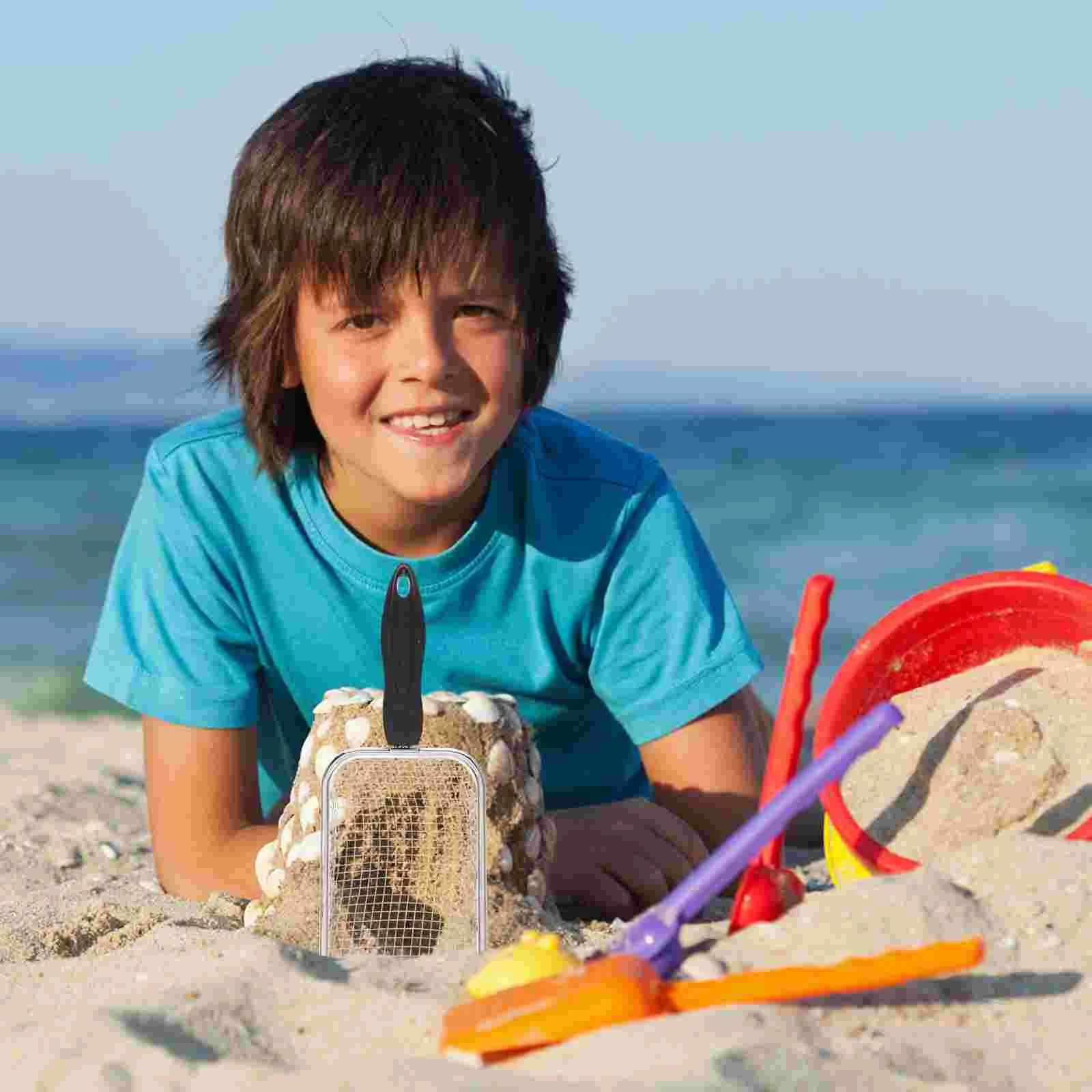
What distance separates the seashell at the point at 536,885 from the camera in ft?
6.91

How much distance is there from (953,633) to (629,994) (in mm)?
912

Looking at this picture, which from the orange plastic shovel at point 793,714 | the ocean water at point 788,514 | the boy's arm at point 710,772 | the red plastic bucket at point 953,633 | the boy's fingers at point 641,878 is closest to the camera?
the orange plastic shovel at point 793,714

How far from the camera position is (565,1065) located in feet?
4.07

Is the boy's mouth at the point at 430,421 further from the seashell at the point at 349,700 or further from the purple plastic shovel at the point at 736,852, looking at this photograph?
the purple plastic shovel at the point at 736,852

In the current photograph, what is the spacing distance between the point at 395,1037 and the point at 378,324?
4.15ft

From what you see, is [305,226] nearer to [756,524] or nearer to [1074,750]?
[1074,750]

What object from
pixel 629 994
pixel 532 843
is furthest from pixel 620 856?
pixel 629 994

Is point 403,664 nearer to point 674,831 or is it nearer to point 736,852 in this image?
point 736,852

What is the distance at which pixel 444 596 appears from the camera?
2701 millimetres

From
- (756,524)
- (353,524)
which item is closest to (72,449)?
(756,524)

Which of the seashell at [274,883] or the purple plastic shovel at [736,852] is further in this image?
the seashell at [274,883]

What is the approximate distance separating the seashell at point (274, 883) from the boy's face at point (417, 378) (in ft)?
2.13

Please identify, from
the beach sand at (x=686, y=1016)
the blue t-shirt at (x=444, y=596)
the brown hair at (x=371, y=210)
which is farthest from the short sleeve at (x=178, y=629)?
the beach sand at (x=686, y=1016)

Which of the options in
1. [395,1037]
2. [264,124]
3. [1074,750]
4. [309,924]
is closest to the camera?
[395,1037]
